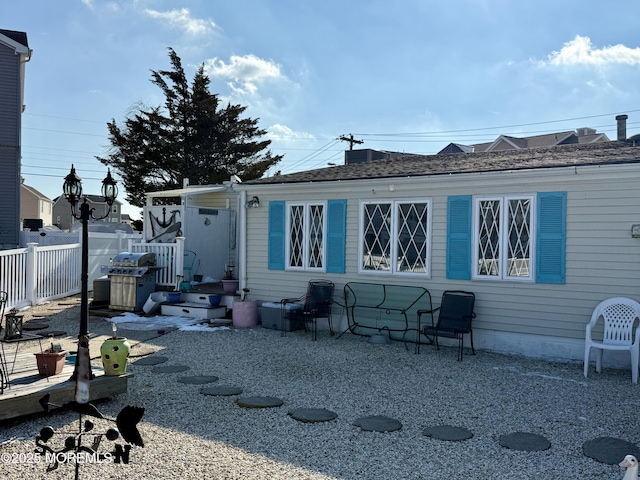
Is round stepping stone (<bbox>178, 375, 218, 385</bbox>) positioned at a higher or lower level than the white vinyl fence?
lower

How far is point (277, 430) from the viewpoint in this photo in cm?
428

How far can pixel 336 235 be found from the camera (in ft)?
27.9

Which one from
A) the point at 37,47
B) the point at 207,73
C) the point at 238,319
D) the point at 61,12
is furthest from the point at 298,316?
the point at 207,73

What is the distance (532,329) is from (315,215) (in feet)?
12.0

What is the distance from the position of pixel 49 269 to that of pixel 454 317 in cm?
800

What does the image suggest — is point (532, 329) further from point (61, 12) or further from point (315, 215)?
point (61, 12)

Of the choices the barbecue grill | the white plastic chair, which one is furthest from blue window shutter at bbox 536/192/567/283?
the barbecue grill

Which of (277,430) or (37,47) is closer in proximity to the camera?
(277,430)

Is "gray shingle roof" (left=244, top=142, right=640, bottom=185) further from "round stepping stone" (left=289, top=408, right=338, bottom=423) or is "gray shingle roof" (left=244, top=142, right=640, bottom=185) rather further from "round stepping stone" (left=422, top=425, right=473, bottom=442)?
"round stepping stone" (left=289, top=408, right=338, bottom=423)

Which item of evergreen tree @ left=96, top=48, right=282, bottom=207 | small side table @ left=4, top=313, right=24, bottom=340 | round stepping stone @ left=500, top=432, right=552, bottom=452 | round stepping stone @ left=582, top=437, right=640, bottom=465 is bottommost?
round stepping stone @ left=500, top=432, right=552, bottom=452

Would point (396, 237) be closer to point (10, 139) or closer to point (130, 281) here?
point (130, 281)

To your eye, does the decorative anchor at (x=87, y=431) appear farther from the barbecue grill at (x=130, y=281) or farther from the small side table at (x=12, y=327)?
the barbecue grill at (x=130, y=281)

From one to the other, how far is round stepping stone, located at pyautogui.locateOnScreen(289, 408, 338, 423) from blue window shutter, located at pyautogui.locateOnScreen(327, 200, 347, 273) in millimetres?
3831

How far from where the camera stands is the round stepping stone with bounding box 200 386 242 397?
5234mm
